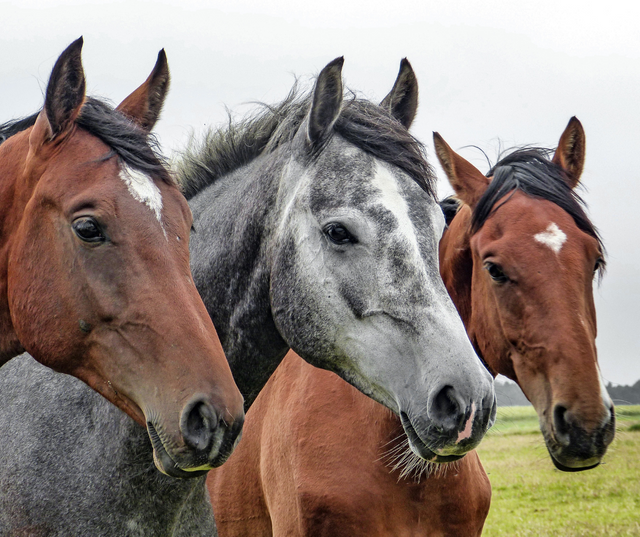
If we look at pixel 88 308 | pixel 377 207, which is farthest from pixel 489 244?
pixel 88 308

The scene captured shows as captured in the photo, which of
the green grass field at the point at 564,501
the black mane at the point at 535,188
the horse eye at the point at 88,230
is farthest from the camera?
the green grass field at the point at 564,501

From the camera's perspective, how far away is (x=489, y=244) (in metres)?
4.52

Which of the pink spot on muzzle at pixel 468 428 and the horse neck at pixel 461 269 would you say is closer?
the pink spot on muzzle at pixel 468 428

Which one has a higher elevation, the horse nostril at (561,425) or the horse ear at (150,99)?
the horse ear at (150,99)

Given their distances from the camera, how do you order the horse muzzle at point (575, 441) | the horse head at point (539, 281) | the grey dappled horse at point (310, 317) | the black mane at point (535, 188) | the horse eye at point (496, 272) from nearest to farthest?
the grey dappled horse at point (310, 317) → the horse muzzle at point (575, 441) → the horse head at point (539, 281) → the horse eye at point (496, 272) → the black mane at point (535, 188)

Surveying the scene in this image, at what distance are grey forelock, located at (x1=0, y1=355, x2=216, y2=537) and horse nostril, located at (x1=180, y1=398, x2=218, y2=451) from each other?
0.96m

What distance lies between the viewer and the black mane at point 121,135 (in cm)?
300

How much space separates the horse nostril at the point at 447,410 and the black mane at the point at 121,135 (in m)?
1.59

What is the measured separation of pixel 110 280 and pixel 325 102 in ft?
5.37

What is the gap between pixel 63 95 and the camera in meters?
2.99

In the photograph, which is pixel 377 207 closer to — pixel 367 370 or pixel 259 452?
pixel 367 370

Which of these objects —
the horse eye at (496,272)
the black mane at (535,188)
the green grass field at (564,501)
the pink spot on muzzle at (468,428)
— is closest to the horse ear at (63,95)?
the pink spot on muzzle at (468,428)

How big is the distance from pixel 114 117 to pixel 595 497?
39.3ft

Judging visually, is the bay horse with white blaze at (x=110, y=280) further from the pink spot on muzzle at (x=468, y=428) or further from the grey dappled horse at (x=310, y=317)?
the pink spot on muzzle at (x=468, y=428)
